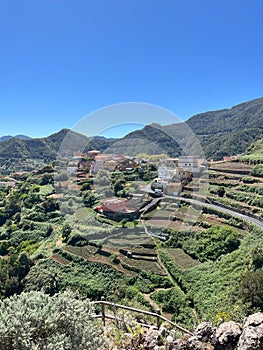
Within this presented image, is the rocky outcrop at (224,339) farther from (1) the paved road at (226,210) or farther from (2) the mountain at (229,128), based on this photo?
(2) the mountain at (229,128)

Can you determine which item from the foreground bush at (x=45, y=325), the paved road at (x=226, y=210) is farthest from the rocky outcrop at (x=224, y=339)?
the paved road at (x=226, y=210)

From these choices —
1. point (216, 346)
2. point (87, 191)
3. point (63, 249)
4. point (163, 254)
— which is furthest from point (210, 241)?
point (216, 346)

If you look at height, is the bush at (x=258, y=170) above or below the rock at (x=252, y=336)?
above

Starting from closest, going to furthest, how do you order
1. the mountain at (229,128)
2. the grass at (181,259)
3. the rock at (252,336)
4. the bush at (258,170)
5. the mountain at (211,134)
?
1. the rock at (252,336)
2. the mountain at (211,134)
3. the grass at (181,259)
4. the bush at (258,170)
5. the mountain at (229,128)

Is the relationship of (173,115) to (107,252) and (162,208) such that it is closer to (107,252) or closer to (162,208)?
(162,208)

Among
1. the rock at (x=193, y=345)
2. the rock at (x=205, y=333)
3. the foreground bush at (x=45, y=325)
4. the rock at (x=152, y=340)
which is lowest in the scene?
the rock at (x=152, y=340)

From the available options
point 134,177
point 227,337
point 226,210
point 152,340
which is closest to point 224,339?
point 227,337

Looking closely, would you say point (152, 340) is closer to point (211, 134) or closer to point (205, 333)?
point (205, 333)

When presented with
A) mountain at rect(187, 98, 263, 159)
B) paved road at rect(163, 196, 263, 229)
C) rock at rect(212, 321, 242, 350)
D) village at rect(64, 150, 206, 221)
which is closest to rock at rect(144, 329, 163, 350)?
rock at rect(212, 321, 242, 350)
